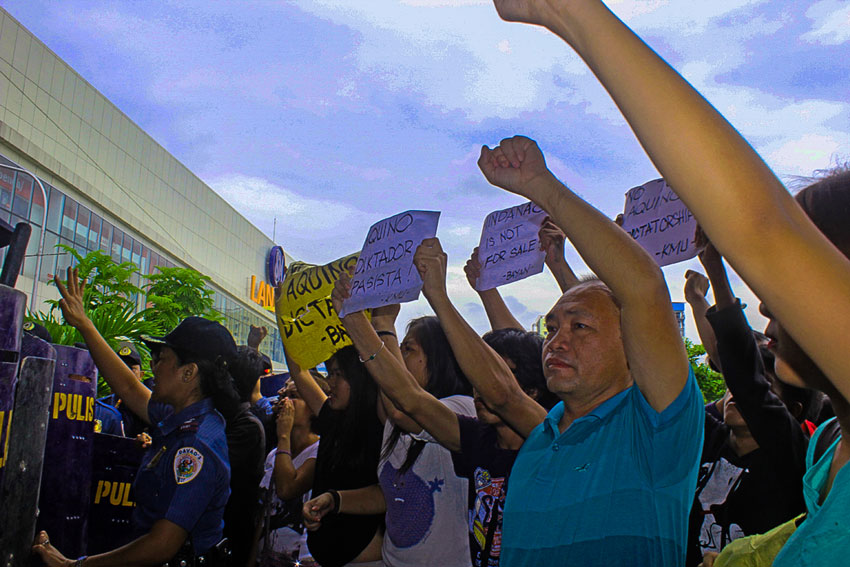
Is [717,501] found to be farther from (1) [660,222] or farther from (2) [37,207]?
(2) [37,207]

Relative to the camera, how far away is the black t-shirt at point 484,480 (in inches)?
101

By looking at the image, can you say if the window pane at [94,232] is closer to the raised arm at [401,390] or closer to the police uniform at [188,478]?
the police uniform at [188,478]

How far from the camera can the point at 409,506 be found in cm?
308

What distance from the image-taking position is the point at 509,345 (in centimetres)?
305

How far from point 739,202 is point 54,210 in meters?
35.4

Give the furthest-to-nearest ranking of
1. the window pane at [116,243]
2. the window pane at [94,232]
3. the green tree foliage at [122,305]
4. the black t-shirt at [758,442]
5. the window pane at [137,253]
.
→ the window pane at [137,253] → the window pane at [116,243] → the window pane at [94,232] → the green tree foliage at [122,305] → the black t-shirt at [758,442]

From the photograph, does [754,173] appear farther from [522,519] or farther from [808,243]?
[522,519]

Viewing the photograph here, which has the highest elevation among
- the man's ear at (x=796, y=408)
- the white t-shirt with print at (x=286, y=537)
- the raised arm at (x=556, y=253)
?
the raised arm at (x=556, y=253)

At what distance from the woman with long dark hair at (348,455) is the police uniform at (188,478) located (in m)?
0.53

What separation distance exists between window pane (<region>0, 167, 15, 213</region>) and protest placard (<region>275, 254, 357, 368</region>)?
1059 inches

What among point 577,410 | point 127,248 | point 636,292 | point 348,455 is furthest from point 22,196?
point 636,292

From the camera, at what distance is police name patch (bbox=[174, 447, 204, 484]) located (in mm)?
3047

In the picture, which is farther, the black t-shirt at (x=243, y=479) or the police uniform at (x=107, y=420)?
the police uniform at (x=107, y=420)

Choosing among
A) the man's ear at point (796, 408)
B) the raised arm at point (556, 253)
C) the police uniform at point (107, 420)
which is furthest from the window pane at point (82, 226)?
the man's ear at point (796, 408)
